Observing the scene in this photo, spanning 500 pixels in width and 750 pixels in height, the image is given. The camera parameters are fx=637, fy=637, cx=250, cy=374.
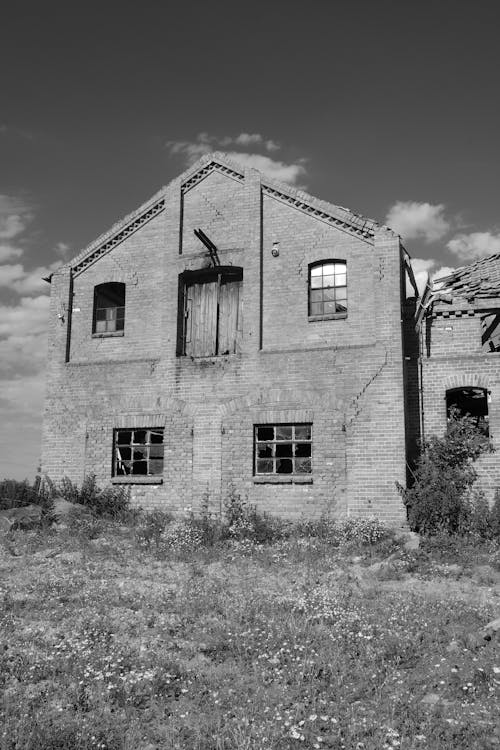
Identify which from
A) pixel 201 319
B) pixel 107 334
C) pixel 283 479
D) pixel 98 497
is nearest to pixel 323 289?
pixel 201 319

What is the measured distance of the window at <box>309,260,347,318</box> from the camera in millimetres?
15172

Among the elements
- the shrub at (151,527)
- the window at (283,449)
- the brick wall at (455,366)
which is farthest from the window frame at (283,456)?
the brick wall at (455,366)

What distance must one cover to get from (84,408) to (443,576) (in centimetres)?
979

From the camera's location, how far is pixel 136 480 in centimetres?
1546

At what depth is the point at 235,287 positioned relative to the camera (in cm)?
1620

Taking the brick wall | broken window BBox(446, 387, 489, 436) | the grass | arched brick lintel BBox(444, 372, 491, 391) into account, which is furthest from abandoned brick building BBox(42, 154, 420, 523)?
the grass

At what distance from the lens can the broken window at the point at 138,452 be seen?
1562 centimetres

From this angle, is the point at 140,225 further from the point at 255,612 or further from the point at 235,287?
the point at 255,612

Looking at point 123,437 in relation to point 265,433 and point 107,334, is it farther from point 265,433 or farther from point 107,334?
point 265,433

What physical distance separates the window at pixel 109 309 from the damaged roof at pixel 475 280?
26.9 ft

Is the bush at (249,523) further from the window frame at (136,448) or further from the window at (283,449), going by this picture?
the window frame at (136,448)

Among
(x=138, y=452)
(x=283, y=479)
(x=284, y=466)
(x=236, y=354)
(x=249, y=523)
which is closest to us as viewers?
(x=249, y=523)

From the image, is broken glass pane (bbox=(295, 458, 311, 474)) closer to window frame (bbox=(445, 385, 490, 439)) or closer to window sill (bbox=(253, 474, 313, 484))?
window sill (bbox=(253, 474, 313, 484))

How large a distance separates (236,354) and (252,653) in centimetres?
919
